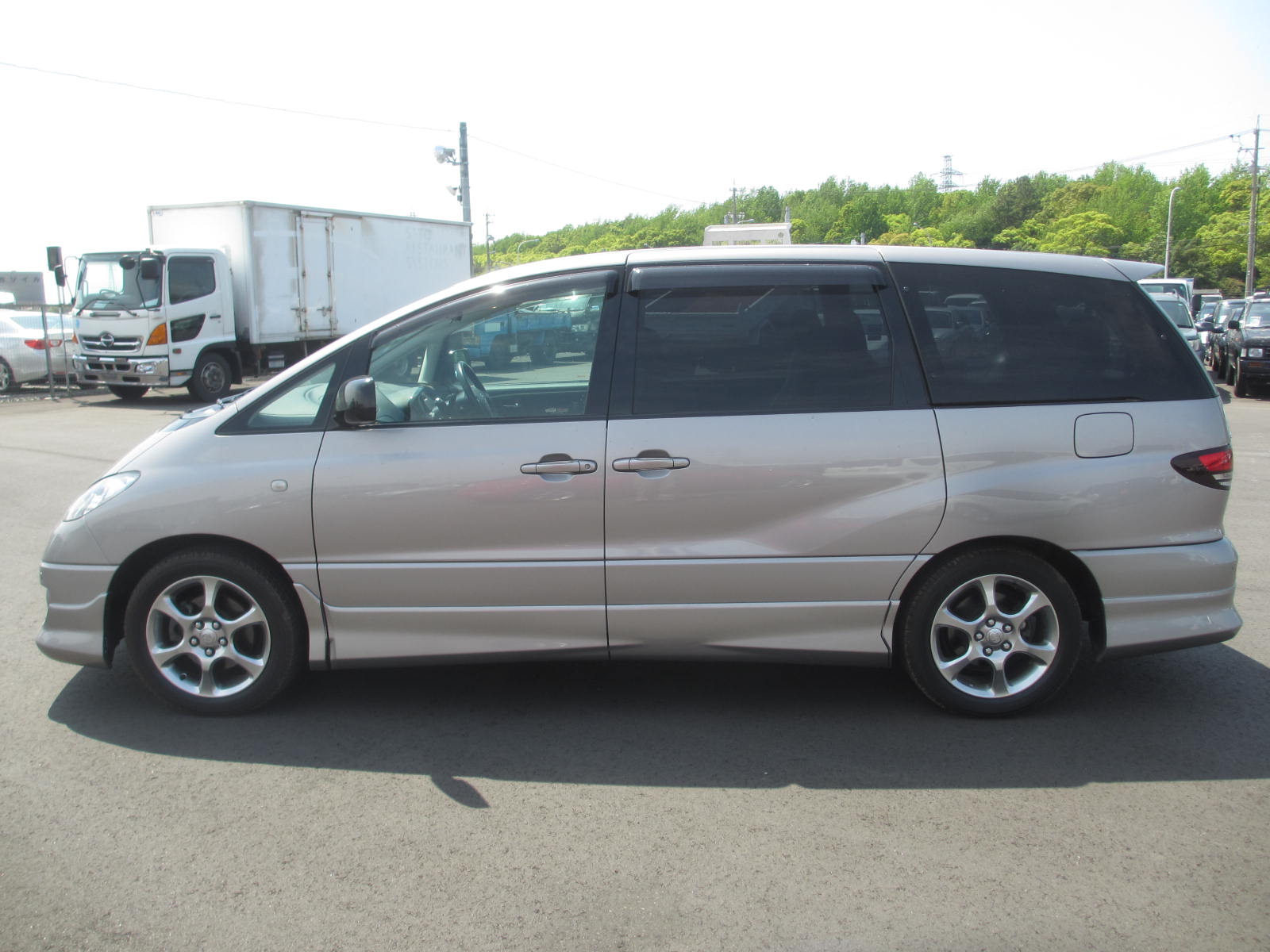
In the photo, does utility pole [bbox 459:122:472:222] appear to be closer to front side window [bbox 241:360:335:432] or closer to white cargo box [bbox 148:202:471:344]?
white cargo box [bbox 148:202:471:344]

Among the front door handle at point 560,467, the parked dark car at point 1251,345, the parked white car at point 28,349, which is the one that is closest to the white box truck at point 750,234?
the parked dark car at point 1251,345

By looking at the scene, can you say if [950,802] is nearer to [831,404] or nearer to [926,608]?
[926,608]

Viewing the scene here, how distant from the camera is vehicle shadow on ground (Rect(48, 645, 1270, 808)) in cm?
367

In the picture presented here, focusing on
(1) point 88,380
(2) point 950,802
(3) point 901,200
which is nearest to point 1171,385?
(2) point 950,802

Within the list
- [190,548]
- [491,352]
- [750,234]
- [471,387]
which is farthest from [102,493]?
Result: [750,234]

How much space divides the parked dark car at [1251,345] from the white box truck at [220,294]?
649 inches

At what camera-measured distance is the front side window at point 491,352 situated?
161 inches

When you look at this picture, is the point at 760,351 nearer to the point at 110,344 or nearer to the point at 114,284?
the point at 114,284

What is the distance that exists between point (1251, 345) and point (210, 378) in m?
18.6

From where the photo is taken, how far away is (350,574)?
13.1ft

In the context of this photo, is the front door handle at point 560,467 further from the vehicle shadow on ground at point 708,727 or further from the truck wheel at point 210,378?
the truck wheel at point 210,378

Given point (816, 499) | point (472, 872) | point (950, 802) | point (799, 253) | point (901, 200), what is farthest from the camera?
point (901, 200)

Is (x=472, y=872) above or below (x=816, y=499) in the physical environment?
below

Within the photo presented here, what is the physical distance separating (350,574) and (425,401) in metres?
0.76
